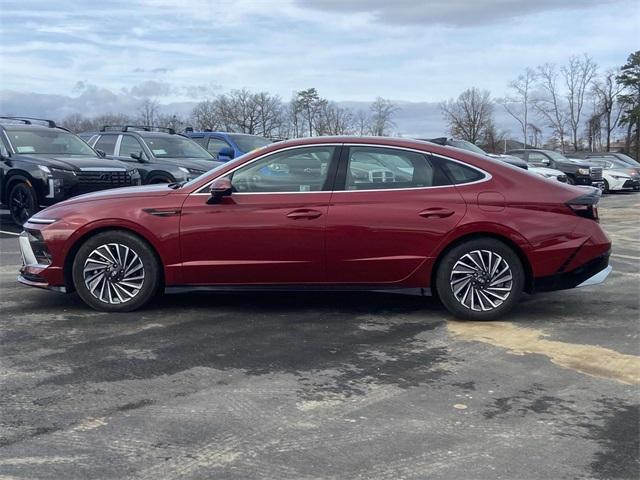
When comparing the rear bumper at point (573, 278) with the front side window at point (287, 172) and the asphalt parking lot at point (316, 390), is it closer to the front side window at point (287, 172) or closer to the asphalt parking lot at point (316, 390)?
the asphalt parking lot at point (316, 390)

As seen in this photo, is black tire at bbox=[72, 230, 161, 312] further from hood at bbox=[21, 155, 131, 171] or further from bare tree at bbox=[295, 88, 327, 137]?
bare tree at bbox=[295, 88, 327, 137]


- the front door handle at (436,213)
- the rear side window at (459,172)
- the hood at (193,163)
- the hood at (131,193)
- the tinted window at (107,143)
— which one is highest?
the tinted window at (107,143)

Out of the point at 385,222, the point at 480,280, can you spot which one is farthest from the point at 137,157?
the point at 480,280

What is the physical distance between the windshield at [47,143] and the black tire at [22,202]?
29.7 inches

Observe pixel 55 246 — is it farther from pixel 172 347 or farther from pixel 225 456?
pixel 225 456

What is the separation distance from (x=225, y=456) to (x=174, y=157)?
10.9 meters

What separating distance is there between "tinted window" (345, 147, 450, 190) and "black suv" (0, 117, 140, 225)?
6488 millimetres

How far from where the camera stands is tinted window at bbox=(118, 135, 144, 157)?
1387cm

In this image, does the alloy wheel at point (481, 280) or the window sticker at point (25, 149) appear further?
the window sticker at point (25, 149)

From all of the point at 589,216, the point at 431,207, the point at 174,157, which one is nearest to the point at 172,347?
the point at 431,207

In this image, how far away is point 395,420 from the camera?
12.5 feet

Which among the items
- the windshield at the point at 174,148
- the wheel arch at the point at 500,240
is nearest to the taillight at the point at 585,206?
the wheel arch at the point at 500,240

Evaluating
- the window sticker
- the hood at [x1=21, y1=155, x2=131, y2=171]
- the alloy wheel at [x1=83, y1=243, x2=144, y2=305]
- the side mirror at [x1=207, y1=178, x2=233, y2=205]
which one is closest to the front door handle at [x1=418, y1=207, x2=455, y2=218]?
the side mirror at [x1=207, y1=178, x2=233, y2=205]

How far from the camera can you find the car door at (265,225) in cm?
583
